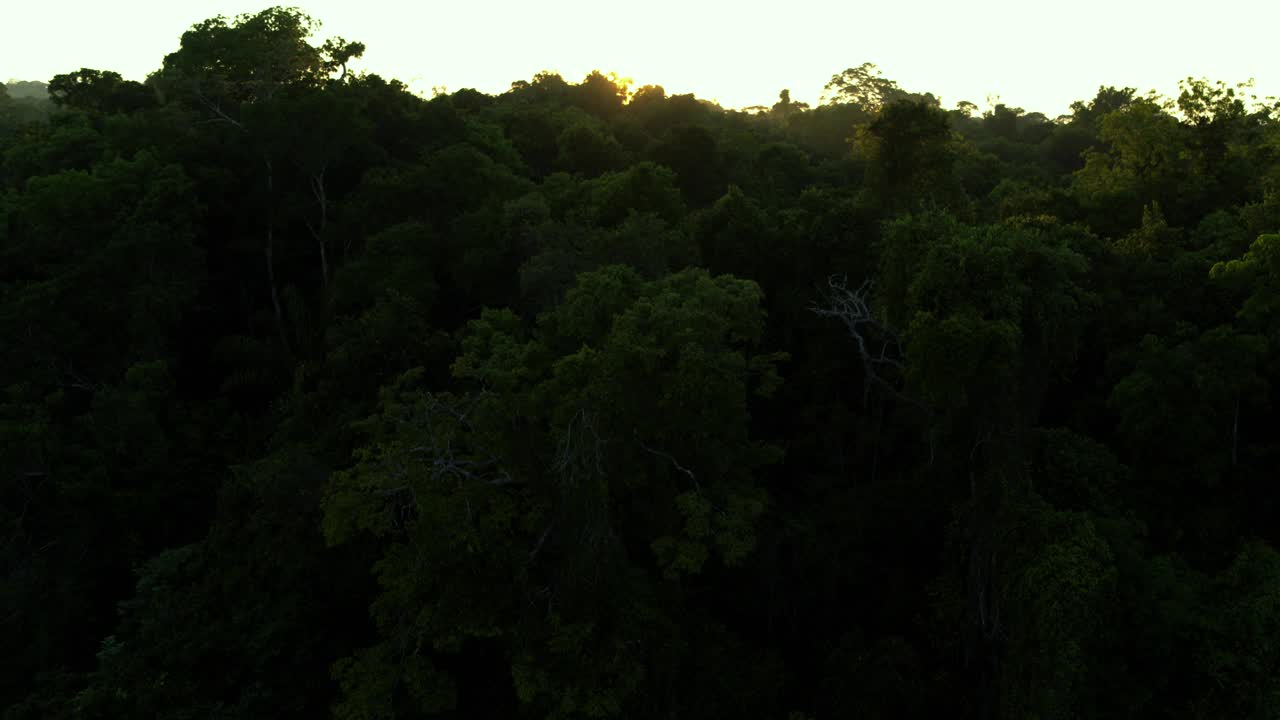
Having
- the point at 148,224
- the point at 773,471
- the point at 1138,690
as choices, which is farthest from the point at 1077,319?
the point at 148,224

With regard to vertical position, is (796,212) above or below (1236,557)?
above

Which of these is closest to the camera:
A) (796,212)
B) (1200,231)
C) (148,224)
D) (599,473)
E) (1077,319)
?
(599,473)

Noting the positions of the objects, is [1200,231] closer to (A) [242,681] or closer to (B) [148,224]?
(A) [242,681]

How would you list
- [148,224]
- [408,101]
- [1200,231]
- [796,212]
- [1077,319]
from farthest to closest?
[408,101] → [148,224] → [796,212] → [1200,231] → [1077,319]

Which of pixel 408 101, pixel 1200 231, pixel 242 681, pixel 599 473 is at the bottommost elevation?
pixel 242 681

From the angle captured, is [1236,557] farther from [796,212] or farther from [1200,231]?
[796,212]

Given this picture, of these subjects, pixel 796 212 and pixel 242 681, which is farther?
pixel 796 212

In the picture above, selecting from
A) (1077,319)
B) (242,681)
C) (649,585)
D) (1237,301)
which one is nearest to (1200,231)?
(1237,301)
